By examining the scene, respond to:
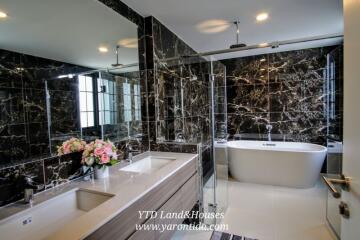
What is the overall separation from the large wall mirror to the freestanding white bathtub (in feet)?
7.34

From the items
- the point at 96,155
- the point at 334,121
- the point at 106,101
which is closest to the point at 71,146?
the point at 96,155

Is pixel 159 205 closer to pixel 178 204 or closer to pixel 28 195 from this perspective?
pixel 178 204

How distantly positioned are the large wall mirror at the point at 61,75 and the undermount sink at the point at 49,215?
0.34 m

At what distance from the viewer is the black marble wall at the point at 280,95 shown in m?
3.90

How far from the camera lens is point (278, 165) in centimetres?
336

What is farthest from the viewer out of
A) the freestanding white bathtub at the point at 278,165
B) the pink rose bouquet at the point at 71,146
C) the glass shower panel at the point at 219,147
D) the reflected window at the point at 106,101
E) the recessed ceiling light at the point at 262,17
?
the freestanding white bathtub at the point at 278,165

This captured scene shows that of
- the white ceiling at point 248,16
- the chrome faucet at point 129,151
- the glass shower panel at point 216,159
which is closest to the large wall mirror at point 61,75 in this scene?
the chrome faucet at point 129,151

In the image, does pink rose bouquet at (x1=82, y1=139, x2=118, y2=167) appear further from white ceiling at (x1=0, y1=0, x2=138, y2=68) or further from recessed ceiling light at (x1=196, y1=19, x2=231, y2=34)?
recessed ceiling light at (x1=196, y1=19, x2=231, y2=34)

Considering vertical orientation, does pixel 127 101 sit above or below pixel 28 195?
above

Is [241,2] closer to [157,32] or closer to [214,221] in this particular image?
[157,32]

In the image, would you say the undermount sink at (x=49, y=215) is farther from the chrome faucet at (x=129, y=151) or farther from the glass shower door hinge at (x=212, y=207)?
the glass shower door hinge at (x=212, y=207)

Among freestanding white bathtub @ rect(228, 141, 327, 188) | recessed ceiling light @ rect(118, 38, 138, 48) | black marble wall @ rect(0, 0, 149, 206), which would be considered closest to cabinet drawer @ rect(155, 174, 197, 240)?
black marble wall @ rect(0, 0, 149, 206)

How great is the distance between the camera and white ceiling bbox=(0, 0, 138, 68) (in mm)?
1247

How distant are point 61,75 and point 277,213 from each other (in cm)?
288
